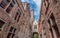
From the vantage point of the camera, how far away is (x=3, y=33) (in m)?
9.02

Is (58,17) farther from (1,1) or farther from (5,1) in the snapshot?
(5,1)

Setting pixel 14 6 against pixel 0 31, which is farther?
pixel 14 6

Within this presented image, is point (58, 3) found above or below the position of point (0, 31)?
above

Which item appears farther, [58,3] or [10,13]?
[10,13]

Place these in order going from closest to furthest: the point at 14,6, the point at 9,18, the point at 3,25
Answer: the point at 3,25
the point at 9,18
the point at 14,6

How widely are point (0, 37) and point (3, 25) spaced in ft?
3.27

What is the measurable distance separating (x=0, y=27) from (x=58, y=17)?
4900mm

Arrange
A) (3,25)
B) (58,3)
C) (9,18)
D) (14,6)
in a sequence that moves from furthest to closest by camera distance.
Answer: (14,6)
(9,18)
(3,25)
(58,3)

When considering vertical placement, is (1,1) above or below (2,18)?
above

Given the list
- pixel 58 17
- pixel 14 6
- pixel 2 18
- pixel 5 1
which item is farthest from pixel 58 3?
pixel 14 6

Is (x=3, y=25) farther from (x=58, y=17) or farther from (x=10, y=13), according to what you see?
(x=58, y=17)

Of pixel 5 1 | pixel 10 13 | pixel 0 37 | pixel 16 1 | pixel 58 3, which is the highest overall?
pixel 16 1

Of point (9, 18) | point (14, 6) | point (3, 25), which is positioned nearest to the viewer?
point (3, 25)

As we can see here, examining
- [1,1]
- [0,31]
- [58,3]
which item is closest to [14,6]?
[1,1]
